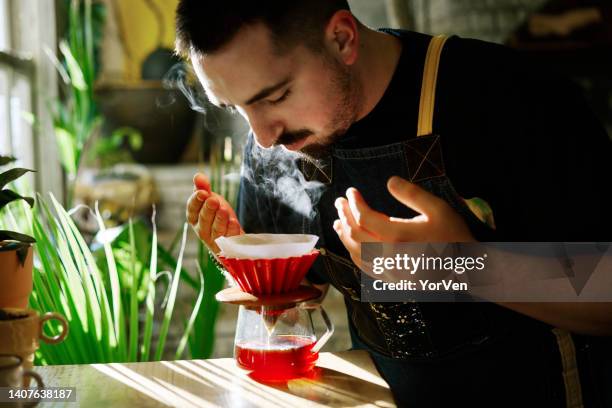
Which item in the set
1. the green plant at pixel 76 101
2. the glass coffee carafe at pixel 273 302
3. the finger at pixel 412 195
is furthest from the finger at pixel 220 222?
the green plant at pixel 76 101

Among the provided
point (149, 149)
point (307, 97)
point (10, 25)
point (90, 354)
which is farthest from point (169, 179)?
point (307, 97)

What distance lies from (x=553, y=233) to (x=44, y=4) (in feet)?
8.01

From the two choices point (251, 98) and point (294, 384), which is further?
point (251, 98)

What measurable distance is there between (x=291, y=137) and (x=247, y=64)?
171 millimetres

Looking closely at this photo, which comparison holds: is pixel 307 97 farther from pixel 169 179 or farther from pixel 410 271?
pixel 169 179

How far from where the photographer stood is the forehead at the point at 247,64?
44.7 inches

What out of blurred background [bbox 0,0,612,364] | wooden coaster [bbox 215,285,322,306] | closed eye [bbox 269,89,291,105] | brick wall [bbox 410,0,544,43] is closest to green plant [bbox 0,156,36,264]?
wooden coaster [bbox 215,285,322,306]

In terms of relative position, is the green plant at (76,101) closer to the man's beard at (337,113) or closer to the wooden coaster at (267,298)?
the man's beard at (337,113)

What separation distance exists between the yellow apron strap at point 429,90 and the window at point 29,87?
166cm

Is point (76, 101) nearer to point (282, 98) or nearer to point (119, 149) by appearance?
point (282, 98)

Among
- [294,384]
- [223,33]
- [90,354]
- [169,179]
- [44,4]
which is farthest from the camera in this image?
[169,179]

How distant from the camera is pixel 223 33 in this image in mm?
1135

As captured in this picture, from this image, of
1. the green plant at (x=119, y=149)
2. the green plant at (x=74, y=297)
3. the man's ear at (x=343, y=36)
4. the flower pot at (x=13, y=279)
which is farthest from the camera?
the green plant at (x=119, y=149)

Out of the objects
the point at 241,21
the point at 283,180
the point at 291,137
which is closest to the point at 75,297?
the point at 283,180
